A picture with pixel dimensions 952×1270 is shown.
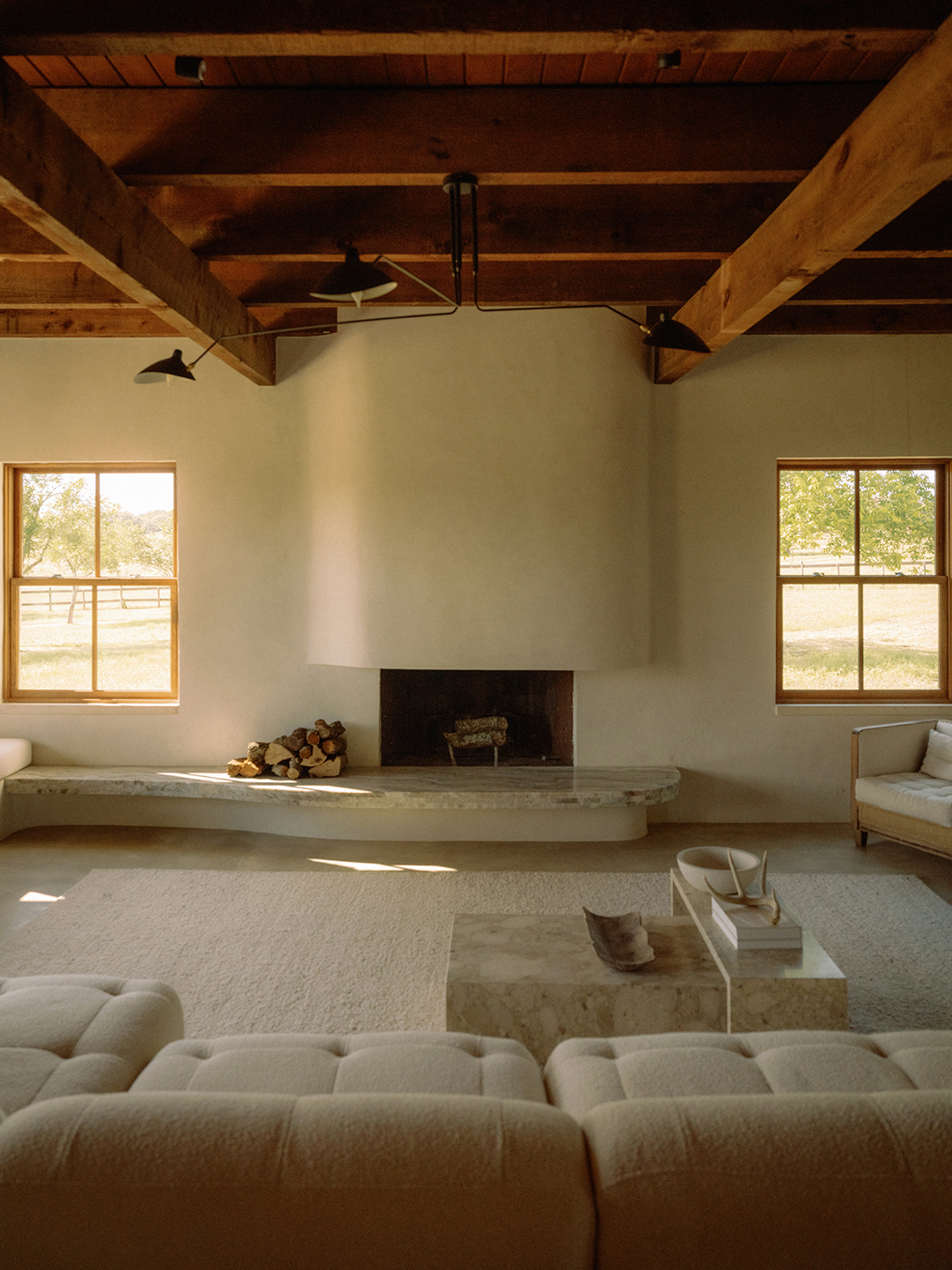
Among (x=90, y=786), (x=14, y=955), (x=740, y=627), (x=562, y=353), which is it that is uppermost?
(x=562, y=353)

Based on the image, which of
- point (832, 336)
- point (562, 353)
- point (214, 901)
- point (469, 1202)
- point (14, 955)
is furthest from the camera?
point (832, 336)

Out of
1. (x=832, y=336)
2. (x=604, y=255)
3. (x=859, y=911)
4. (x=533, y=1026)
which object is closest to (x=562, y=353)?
(x=604, y=255)

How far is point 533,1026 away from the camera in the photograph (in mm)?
2455

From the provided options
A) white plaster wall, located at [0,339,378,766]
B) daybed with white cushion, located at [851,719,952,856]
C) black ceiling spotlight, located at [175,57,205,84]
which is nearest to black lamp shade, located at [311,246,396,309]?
black ceiling spotlight, located at [175,57,205,84]

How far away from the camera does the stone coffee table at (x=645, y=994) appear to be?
2.35m

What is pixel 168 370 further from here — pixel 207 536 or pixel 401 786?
pixel 401 786

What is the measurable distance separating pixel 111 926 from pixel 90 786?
60.6 inches

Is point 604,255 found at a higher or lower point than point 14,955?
higher

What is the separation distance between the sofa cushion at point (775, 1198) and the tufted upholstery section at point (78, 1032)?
3.94 ft

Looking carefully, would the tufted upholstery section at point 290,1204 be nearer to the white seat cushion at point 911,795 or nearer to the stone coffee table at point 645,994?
the stone coffee table at point 645,994

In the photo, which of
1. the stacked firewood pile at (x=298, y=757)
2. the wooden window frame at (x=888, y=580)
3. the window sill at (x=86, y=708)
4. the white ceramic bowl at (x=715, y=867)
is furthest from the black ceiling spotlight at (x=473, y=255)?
the window sill at (x=86, y=708)

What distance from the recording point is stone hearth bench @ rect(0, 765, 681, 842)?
4828mm

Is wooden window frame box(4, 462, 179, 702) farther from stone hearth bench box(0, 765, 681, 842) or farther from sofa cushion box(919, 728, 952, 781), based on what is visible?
sofa cushion box(919, 728, 952, 781)

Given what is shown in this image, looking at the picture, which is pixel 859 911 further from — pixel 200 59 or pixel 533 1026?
pixel 200 59
